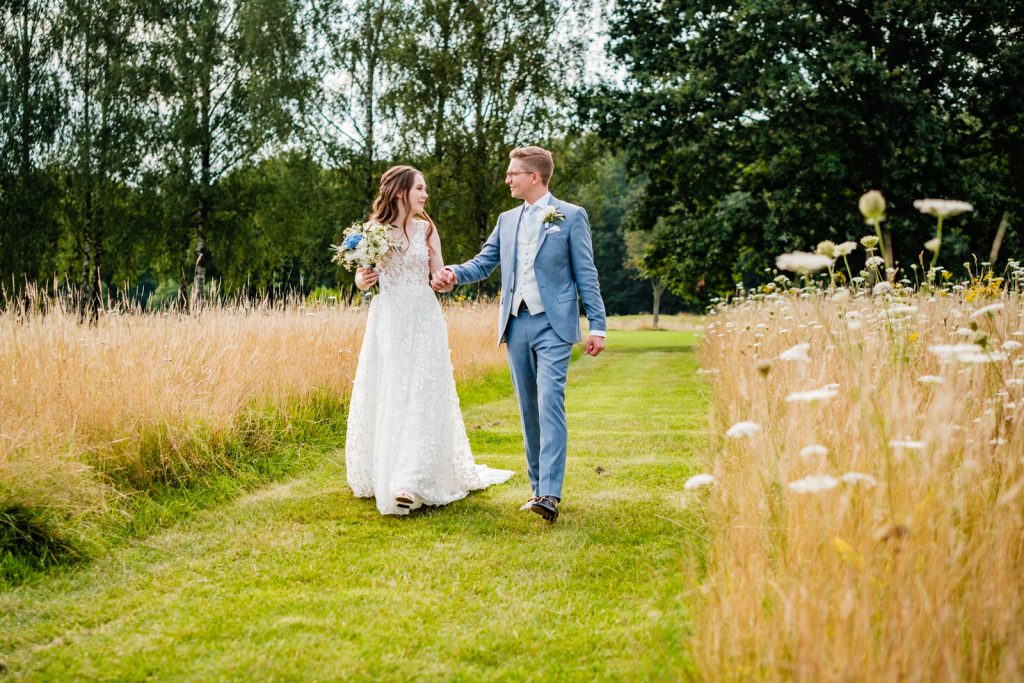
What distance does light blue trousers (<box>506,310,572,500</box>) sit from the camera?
474 cm

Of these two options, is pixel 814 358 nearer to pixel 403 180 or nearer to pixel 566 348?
pixel 566 348

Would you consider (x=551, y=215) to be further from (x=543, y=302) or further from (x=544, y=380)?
(x=544, y=380)

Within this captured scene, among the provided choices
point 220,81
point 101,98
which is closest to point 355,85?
point 220,81

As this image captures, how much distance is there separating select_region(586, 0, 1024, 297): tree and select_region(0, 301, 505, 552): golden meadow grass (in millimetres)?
12559

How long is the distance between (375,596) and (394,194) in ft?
9.04

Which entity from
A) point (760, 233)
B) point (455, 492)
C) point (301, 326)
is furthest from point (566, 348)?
point (760, 233)

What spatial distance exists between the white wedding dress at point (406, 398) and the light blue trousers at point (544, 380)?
1.77 feet

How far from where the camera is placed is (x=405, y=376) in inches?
204

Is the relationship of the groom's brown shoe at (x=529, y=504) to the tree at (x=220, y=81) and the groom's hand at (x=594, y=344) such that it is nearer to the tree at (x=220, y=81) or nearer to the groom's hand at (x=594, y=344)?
the groom's hand at (x=594, y=344)

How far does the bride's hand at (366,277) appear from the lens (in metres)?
5.19

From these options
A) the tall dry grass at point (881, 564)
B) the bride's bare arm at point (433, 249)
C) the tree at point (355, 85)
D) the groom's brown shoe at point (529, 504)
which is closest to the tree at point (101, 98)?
the tree at point (355, 85)

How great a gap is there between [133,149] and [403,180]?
776 inches

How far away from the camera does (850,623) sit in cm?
218

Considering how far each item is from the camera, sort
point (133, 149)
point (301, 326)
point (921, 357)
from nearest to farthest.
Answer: point (921, 357) < point (301, 326) < point (133, 149)
